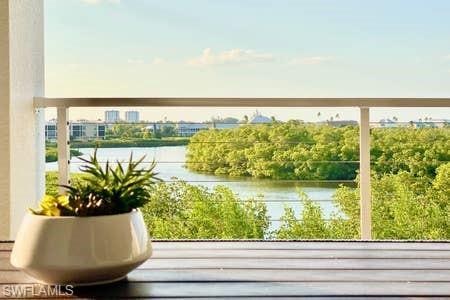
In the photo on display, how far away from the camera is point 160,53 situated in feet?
16.8

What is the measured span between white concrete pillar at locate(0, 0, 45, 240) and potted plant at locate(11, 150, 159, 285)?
150cm

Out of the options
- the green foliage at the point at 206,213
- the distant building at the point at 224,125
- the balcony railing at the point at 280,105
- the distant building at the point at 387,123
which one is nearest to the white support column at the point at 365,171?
the balcony railing at the point at 280,105

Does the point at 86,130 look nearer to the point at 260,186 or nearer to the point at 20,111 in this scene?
the point at 20,111

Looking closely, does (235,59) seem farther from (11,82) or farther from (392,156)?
(11,82)

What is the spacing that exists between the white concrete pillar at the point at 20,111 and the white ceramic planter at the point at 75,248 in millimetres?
1531

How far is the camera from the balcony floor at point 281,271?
1.06m

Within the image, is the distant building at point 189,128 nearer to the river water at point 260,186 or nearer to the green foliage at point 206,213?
the river water at point 260,186

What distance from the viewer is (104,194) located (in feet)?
3.64

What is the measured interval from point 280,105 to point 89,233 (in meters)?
1.63

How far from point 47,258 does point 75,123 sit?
70.8 inches

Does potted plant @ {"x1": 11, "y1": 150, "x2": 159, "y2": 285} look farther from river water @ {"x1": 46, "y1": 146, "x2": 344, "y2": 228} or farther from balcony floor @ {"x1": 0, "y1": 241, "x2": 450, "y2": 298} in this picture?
river water @ {"x1": 46, "y1": 146, "x2": 344, "y2": 228}

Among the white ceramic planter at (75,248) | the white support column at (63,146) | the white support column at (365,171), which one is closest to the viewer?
the white ceramic planter at (75,248)

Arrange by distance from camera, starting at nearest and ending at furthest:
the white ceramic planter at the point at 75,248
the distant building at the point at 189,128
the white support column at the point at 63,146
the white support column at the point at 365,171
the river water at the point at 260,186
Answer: the white ceramic planter at the point at 75,248
the white support column at the point at 365,171
the white support column at the point at 63,146
the river water at the point at 260,186
the distant building at the point at 189,128

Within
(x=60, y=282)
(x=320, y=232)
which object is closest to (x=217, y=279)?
(x=60, y=282)
